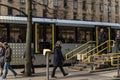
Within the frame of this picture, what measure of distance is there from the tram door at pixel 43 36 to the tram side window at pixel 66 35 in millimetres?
768

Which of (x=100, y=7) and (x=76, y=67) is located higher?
(x=100, y=7)

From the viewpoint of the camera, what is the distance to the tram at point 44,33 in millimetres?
20938

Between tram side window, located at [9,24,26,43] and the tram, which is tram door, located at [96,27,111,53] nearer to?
the tram

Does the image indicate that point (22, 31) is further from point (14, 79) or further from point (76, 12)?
point (76, 12)

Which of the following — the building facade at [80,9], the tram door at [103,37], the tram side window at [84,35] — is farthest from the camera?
the building facade at [80,9]

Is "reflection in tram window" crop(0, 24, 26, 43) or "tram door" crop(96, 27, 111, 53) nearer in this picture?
"reflection in tram window" crop(0, 24, 26, 43)

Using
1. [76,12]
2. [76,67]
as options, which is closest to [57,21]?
[76,67]

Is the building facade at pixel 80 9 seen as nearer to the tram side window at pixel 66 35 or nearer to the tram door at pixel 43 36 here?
the tram side window at pixel 66 35

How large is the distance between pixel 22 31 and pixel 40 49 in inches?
A: 62.5

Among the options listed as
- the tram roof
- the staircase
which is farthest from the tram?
the staircase

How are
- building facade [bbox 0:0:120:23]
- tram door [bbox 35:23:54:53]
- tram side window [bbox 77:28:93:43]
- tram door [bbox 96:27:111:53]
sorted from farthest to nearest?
building facade [bbox 0:0:120:23] < tram side window [bbox 77:28:93:43] < tram door [bbox 96:27:111:53] < tram door [bbox 35:23:54:53]

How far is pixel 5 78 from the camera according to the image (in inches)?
635

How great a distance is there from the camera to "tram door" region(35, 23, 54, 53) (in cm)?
2156

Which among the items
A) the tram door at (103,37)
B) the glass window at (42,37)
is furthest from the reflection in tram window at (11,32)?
the tram door at (103,37)
